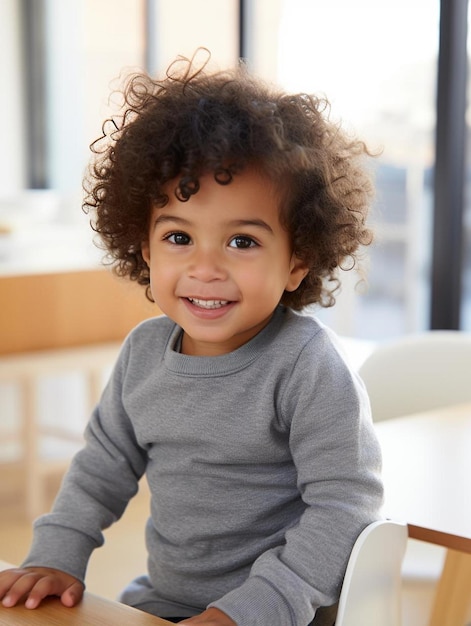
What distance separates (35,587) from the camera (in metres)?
0.95

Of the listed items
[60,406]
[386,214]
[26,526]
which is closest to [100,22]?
[386,214]

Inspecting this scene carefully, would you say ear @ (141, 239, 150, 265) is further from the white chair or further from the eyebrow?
the white chair

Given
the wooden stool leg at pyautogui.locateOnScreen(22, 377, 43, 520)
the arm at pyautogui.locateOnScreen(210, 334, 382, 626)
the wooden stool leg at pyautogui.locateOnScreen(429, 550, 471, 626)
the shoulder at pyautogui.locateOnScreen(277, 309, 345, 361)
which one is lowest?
the wooden stool leg at pyautogui.locateOnScreen(22, 377, 43, 520)

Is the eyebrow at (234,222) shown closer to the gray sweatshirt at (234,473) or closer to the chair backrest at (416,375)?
the gray sweatshirt at (234,473)

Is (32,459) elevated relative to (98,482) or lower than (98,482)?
lower

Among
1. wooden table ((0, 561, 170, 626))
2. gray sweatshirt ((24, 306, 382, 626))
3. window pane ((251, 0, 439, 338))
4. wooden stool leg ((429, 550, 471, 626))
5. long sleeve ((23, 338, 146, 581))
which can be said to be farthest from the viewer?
window pane ((251, 0, 439, 338))

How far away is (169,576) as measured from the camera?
1.12 metres

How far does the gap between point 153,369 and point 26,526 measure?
184 cm

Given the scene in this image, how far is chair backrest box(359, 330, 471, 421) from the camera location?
5.26 ft

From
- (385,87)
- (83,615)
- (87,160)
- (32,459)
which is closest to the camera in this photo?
(83,615)

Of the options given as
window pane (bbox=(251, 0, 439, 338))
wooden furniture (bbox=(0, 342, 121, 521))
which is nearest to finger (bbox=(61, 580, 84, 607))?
wooden furniture (bbox=(0, 342, 121, 521))

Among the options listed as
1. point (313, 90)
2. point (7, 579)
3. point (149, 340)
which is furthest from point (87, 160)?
point (7, 579)

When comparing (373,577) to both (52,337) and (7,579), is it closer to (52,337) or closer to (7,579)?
(7,579)

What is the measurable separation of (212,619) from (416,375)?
792 millimetres
